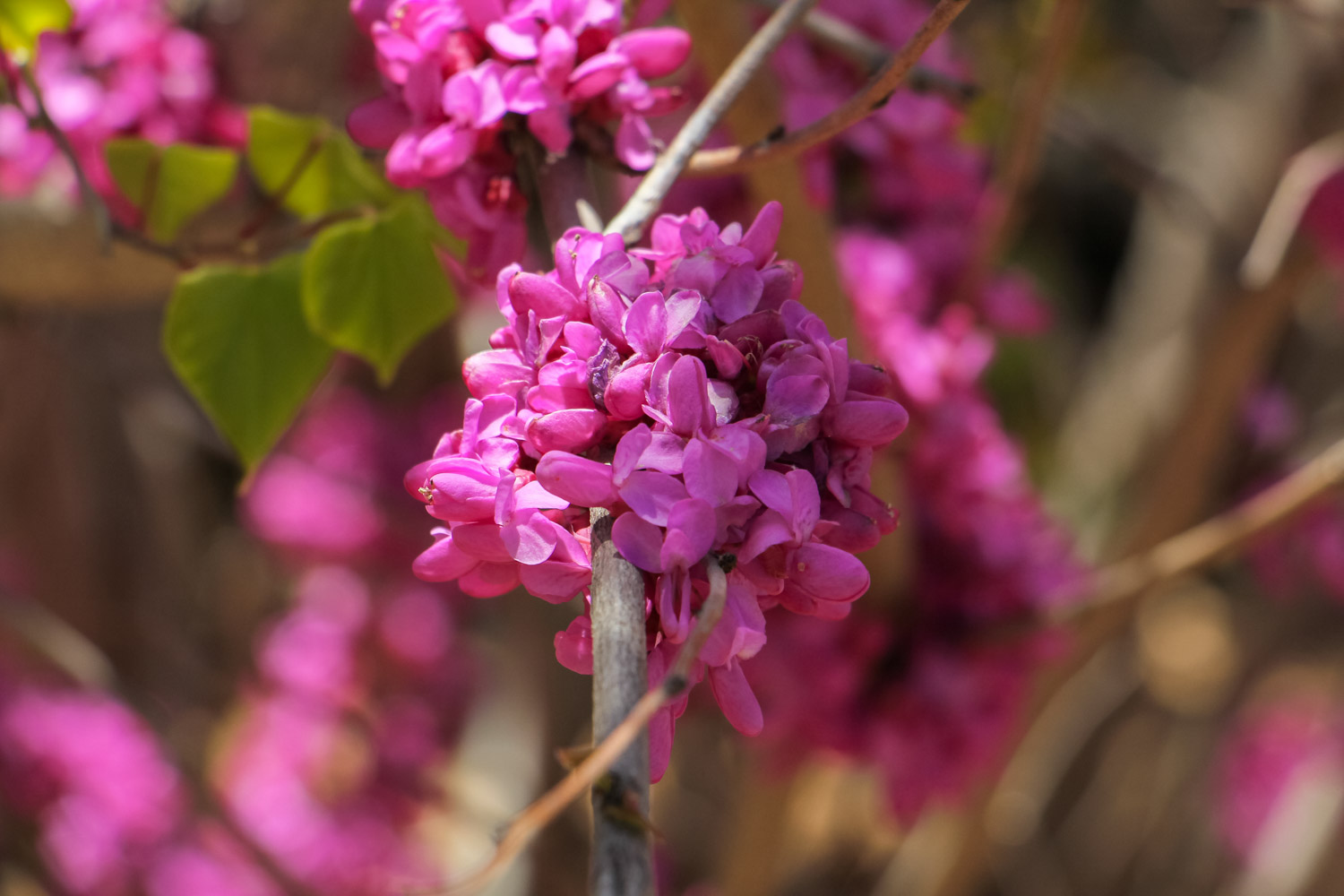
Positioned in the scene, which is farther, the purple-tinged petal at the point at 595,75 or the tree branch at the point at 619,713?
the purple-tinged petal at the point at 595,75

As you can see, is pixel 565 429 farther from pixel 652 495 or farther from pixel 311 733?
pixel 311 733

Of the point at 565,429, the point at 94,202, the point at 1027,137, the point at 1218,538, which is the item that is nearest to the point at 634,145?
the point at 565,429

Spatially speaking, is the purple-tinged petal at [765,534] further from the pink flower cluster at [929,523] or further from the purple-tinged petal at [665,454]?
the pink flower cluster at [929,523]

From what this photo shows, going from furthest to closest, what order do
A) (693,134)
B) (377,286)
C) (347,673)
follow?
(347,673)
(377,286)
(693,134)

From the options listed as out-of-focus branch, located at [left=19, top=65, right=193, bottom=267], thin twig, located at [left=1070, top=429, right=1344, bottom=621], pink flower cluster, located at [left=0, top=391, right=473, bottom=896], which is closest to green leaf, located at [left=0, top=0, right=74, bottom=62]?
out-of-focus branch, located at [left=19, top=65, right=193, bottom=267]

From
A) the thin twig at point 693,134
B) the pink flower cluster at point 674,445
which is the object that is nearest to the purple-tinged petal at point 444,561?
the pink flower cluster at point 674,445
